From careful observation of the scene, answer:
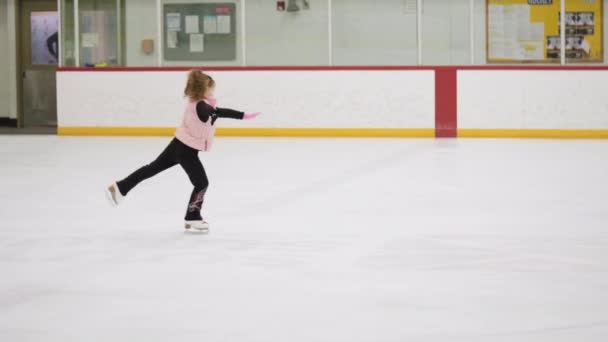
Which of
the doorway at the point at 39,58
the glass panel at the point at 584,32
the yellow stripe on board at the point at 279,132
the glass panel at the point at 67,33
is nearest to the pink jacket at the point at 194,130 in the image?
the yellow stripe on board at the point at 279,132

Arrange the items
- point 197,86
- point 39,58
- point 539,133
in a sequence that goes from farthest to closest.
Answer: point 39,58 < point 539,133 < point 197,86

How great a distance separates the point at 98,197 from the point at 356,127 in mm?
7637

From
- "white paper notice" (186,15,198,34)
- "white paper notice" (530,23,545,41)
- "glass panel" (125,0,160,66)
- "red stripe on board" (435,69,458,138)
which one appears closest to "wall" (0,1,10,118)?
"glass panel" (125,0,160,66)

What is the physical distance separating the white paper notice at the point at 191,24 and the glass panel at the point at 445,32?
11.1ft

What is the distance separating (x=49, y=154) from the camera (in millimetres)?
11359

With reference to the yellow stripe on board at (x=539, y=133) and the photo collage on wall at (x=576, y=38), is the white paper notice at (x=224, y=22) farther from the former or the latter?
the photo collage on wall at (x=576, y=38)

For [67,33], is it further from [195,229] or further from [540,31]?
[195,229]

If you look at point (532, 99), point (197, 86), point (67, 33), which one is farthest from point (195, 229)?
point (67, 33)

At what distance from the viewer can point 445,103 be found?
14.4m

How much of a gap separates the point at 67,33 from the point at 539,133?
7.30m

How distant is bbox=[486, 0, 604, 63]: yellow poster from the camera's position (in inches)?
570

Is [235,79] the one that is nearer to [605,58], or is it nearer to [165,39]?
[165,39]

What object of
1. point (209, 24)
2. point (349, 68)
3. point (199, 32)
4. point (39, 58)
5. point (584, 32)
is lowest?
point (349, 68)

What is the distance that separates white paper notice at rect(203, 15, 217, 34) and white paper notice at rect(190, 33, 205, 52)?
0.11 meters
